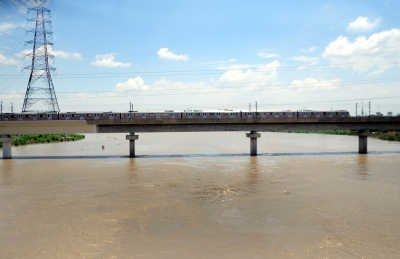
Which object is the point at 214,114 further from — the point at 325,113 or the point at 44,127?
the point at 44,127

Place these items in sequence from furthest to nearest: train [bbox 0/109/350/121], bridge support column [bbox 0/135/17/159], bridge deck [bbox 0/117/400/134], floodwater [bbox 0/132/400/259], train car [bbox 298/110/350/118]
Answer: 1. train car [bbox 298/110/350/118]
2. train [bbox 0/109/350/121]
3. bridge support column [bbox 0/135/17/159]
4. bridge deck [bbox 0/117/400/134]
5. floodwater [bbox 0/132/400/259]

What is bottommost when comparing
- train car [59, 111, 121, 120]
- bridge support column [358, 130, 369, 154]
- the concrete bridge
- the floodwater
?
the floodwater

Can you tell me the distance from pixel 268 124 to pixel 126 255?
1317 inches

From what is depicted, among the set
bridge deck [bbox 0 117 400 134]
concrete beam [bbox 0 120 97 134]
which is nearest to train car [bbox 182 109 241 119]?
bridge deck [bbox 0 117 400 134]

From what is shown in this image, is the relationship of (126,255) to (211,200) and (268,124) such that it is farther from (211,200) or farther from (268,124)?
(268,124)

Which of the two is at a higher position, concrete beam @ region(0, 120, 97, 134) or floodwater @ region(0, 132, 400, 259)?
concrete beam @ region(0, 120, 97, 134)

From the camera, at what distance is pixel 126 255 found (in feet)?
33.9

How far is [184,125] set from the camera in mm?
40750

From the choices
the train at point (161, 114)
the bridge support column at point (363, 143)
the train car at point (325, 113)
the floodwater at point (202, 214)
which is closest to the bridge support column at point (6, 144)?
the train at point (161, 114)

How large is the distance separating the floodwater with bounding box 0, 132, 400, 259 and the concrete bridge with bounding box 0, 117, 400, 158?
12.0 m

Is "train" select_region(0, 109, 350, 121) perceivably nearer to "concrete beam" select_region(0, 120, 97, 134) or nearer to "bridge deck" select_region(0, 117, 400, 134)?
"bridge deck" select_region(0, 117, 400, 134)

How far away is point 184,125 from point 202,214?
26205 millimetres

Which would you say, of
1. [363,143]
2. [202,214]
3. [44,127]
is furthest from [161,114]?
[202,214]

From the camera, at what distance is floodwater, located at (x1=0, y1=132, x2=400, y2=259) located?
1084 centimetres
